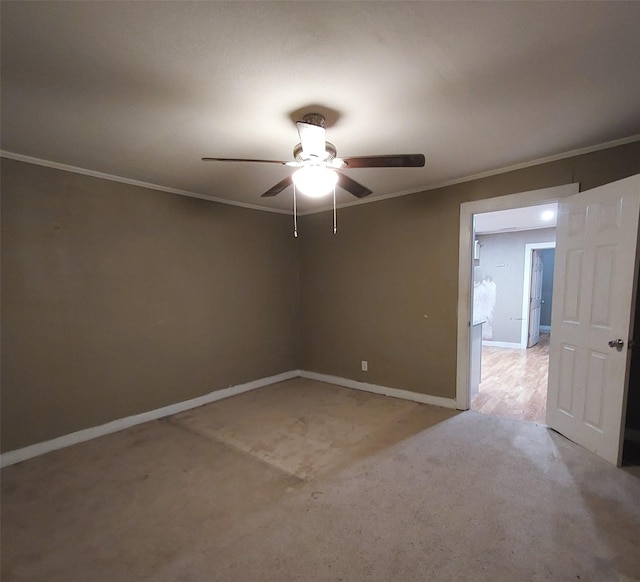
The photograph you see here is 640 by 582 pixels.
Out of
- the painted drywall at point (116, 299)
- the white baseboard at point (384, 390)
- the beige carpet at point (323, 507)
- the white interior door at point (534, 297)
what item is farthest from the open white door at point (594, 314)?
the white interior door at point (534, 297)

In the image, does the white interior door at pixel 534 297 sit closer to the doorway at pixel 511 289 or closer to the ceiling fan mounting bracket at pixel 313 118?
the doorway at pixel 511 289

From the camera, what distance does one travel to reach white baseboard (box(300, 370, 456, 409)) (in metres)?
3.43

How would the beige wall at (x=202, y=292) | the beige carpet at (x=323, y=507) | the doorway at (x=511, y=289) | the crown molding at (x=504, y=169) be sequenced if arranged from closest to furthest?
the beige carpet at (x=323, y=507), the crown molding at (x=504, y=169), the beige wall at (x=202, y=292), the doorway at (x=511, y=289)

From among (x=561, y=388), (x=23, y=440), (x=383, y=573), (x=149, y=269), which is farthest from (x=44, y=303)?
(x=561, y=388)

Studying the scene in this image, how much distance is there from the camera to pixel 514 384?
4.22 metres

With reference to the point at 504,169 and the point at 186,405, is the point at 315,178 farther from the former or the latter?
the point at 186,405

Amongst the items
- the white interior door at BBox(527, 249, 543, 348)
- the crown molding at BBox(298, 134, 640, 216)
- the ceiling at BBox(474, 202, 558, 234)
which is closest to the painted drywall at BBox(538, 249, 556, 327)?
the white interior door at BBox(527, 249, 543, 348)

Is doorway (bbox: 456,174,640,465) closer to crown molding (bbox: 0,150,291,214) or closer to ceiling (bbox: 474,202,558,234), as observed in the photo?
ceiling (bbox: 474,202,558,234)

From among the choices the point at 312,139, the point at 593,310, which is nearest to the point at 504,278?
the point at 593,310

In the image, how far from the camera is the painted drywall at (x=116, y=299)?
→ 8.25ft

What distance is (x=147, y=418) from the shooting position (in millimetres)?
3184

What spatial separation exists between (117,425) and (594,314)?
13.7ft

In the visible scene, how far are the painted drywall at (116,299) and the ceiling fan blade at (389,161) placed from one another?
2.27 metres

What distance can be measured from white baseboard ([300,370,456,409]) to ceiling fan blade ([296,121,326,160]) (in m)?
2.81
